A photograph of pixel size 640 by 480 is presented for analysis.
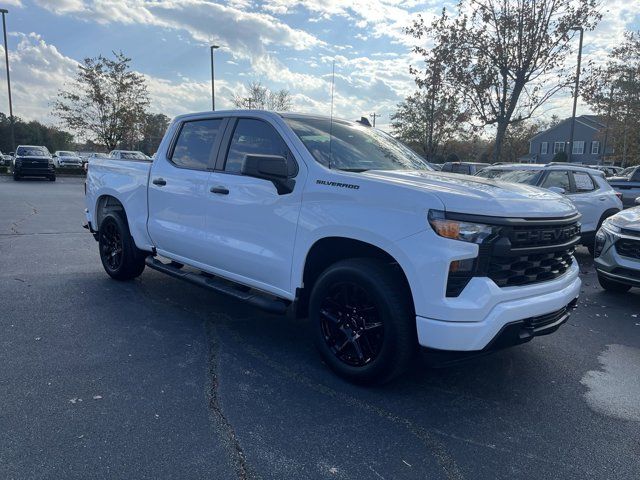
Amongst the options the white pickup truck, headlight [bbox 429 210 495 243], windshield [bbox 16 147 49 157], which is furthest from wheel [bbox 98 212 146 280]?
windshield [bbox 16 147 49 157]

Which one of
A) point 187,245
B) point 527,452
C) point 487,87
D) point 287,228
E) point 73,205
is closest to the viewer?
point 527,452

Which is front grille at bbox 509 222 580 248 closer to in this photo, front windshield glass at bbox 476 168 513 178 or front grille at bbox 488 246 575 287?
front grille at bbox 488 246 575 287

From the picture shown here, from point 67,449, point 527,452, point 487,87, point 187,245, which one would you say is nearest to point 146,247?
point 187,245

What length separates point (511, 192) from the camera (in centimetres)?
343

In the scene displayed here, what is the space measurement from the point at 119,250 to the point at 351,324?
3.79m

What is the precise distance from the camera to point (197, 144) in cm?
504

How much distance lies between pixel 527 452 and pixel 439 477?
0.62m

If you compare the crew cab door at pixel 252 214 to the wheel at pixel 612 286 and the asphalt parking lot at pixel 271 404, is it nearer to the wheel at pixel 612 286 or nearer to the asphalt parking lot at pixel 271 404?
the asphalt parking lot at pixel 271 404

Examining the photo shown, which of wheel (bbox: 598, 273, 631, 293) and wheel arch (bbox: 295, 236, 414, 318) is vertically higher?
wheel arch (bbox: 295, 236, 414, 318)

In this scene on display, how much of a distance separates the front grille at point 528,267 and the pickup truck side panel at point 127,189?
3.88 m

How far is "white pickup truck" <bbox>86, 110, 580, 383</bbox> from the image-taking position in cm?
304

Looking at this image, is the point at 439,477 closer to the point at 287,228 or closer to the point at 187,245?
the point at 287,228

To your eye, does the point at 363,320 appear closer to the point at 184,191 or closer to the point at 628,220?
the point at 184,191

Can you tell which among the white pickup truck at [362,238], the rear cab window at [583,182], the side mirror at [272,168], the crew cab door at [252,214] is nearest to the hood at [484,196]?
the white pickup truck at [362,238]
